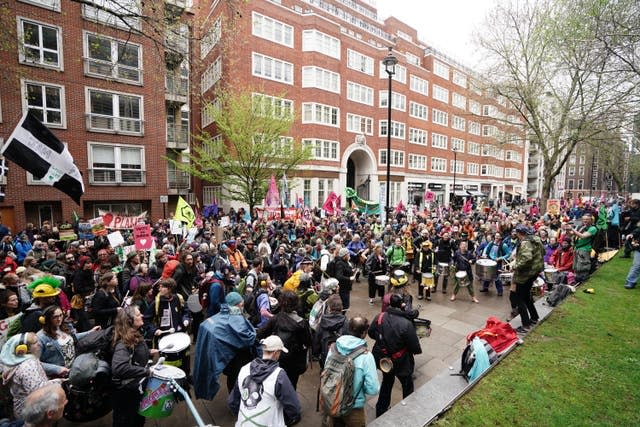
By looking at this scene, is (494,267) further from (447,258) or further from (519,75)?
(519,75)

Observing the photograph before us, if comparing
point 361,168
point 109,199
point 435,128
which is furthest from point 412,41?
point 109,199

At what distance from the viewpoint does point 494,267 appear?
28.3 ft

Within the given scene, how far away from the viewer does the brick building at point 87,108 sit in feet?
Result: 55.7

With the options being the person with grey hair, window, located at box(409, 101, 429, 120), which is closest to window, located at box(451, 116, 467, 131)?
window, located at box(409, 101, 429, 120)

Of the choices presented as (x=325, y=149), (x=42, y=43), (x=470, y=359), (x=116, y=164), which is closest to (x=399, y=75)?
(x=325, y=149)

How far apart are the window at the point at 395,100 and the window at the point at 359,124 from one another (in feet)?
9.03

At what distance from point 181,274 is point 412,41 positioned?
153ft

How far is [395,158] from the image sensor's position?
3575cm

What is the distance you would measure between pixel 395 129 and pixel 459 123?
15732 mm

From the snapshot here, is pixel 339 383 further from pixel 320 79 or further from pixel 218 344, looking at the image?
pixel 320 79

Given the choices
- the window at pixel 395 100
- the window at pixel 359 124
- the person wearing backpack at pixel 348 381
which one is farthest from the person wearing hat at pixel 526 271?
the window at pixel 395 100

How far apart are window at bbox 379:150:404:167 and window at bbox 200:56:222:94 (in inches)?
717

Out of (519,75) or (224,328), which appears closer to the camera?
(224,328)

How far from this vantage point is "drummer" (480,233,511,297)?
9461 millimetres
